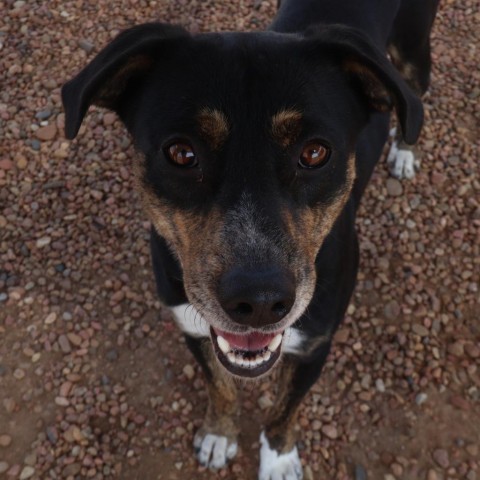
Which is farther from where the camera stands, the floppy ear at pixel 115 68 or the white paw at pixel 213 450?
the white paw at pixel 213 450

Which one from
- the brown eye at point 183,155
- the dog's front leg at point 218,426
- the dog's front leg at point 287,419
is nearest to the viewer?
the brown eye at point 183,155

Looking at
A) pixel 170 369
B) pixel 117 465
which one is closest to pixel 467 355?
pixel 170 369

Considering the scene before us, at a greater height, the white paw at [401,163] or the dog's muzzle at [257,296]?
the dog's muzzle at [257,296]

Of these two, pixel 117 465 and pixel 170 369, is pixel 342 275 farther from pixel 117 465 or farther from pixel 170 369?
pixel 117 465

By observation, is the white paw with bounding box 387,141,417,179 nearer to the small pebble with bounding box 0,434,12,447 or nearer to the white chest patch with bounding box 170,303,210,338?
the white chest patch with bounding box 170,303,210,338

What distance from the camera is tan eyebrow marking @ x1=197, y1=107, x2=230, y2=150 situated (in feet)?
7.86

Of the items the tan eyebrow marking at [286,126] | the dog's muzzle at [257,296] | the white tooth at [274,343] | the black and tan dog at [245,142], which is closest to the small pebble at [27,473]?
the black and tan dog at [245,142]

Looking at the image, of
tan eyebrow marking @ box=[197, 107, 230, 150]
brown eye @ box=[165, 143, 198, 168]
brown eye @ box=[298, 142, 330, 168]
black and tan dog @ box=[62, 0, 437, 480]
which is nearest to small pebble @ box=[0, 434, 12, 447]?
black and tan dog @ box=[62, 0, 437, 480]

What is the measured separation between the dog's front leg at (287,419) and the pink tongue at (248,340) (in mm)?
571

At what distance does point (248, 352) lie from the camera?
9.41ft

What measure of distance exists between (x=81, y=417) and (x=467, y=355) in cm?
277

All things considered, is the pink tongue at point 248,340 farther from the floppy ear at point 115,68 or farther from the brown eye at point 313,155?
the floppy ear at point 115,68

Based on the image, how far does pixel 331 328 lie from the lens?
10.7 feet

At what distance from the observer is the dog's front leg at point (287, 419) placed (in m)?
3.44
